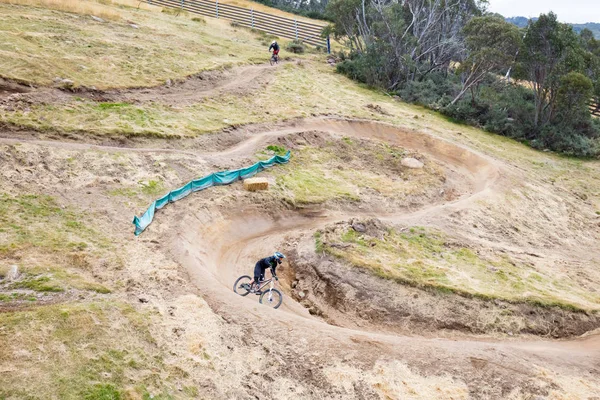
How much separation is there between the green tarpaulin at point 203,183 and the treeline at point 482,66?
23772 millimetres

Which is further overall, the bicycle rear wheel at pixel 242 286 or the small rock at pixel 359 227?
the small rock at pixel 359 227

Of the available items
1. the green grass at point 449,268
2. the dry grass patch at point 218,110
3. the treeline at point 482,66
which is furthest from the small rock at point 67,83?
the treeline at point 482,66

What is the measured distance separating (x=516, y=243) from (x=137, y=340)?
771 inches

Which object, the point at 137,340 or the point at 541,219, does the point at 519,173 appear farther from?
the point at 137,340

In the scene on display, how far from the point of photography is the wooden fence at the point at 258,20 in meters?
58.3

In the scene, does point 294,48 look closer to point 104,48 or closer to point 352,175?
point 104,48

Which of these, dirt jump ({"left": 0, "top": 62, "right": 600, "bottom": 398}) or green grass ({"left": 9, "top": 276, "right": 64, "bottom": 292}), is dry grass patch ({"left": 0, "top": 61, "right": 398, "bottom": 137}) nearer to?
dirt jump ({"left": 0, "top": 62, "right": 600, "bottom": 398})

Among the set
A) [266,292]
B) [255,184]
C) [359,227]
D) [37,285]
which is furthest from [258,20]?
[37,285]

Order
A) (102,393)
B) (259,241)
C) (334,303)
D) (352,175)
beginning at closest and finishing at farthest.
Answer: (102,393)
(334,303)
(259,241)
(352,175)

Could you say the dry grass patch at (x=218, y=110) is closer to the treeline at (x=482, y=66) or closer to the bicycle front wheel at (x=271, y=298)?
the treeline at (x=482, y=66)

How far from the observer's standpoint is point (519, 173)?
31.7 meters

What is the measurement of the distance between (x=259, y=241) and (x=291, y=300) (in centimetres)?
430

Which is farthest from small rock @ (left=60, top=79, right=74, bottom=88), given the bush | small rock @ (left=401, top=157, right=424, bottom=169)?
the bush

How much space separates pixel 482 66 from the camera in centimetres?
4188
